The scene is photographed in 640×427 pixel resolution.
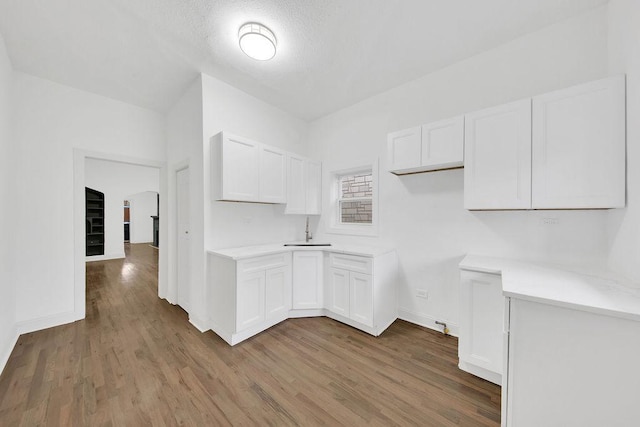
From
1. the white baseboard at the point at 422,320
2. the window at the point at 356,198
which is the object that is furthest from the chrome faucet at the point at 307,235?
the white baseboard at the point at 422,320

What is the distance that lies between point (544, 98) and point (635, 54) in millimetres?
429

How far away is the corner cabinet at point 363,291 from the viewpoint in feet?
8.30

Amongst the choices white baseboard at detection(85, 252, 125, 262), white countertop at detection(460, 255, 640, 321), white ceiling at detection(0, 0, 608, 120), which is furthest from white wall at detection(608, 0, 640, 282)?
white baseboard at detection(85, 252, 125, 262)

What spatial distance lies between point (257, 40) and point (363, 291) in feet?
8.81

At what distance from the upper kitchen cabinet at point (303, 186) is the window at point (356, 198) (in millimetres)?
380

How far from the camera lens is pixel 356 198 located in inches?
137

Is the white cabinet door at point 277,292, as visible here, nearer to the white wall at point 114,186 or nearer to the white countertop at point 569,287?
the white countertop at point 569,287

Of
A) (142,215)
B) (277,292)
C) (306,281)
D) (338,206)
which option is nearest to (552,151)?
(338,206)

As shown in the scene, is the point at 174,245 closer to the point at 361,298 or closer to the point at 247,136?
the point at 247,136

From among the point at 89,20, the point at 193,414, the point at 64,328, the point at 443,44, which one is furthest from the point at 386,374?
the point at 89,20

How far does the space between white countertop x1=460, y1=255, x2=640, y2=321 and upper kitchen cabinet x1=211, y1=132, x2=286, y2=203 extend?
2.31m

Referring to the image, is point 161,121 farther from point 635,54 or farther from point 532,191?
point 635,54

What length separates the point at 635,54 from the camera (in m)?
1.45

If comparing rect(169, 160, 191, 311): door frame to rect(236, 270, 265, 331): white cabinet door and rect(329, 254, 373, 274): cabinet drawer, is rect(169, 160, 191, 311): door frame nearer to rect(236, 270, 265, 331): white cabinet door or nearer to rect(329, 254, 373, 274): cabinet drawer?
rect(236, 270, 265, 331): white cabinet door
